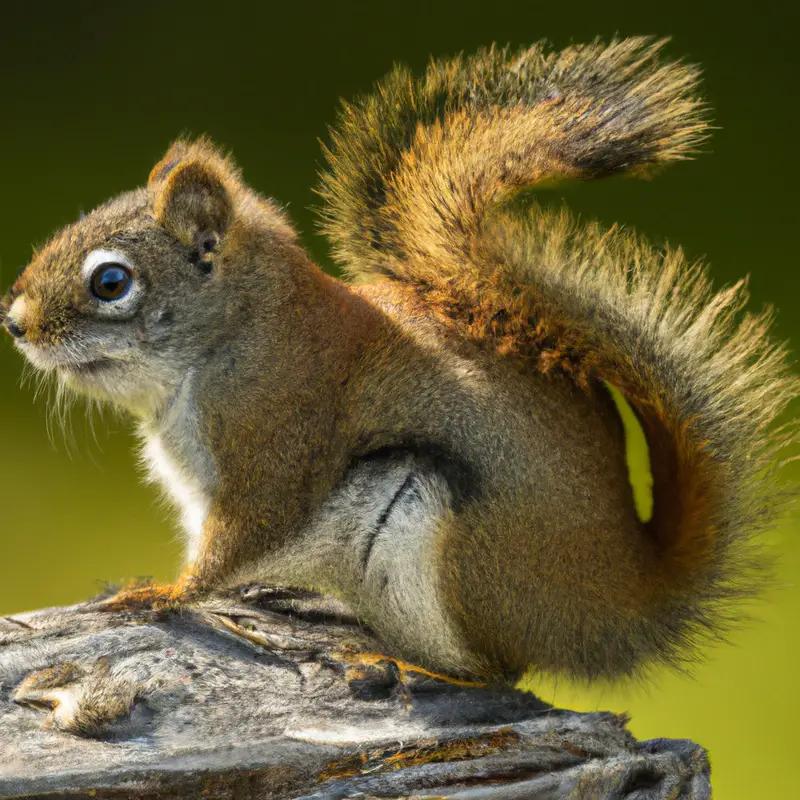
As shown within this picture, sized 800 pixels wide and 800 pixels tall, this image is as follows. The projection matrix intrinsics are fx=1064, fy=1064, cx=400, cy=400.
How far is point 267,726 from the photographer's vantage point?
1.50 m

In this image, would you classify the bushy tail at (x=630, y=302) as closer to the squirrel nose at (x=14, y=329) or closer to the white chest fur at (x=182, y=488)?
the white chest fur at (x=182, y=488)

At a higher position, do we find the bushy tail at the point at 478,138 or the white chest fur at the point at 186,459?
the bushy tail at the point at 478,138

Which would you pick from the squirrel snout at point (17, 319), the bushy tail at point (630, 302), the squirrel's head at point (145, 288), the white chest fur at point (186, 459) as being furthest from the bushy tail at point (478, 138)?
the squirrel snout at point (17, 319)

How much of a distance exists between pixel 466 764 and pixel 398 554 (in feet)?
1.06

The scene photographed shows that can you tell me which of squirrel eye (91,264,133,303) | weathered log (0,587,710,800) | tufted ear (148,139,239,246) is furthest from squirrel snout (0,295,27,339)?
weathered log (0,587,710,800)

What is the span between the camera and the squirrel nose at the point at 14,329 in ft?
5.38

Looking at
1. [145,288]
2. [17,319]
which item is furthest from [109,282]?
[17,319]

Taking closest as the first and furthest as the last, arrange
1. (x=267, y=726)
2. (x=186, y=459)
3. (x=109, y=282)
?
1. (x=267, y=726)
2. (x=109, y=282)
3. (x=186, y=459)

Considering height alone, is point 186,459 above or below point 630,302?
below

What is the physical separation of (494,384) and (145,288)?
1.85 ft

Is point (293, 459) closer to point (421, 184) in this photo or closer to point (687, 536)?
point (421, 184)

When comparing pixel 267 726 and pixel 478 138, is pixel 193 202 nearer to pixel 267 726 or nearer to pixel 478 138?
pixel 478 138

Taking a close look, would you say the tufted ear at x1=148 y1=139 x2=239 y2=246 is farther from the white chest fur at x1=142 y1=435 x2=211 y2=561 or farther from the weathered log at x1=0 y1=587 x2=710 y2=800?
the weathered log at x1=0 y1=587 x2=710 y2=800

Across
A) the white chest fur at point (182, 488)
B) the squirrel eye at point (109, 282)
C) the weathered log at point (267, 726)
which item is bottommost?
the weathered log at point (267, 726)
